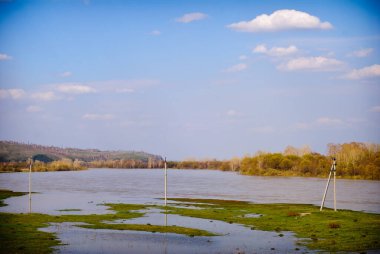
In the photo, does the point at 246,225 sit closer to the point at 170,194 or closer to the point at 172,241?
the point at 172,241

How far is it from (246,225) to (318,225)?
14.7 ft

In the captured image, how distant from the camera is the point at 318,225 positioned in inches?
1150

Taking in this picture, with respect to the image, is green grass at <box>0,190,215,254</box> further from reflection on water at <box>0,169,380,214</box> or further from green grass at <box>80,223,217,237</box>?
reflection on water at <box>0,169,380,214</box>

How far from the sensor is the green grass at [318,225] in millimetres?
23234

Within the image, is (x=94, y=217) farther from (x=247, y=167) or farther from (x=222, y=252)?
(x=247, y=167)

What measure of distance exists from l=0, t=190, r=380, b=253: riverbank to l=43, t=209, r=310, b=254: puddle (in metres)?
0.81

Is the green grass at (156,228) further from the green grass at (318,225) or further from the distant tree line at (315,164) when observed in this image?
the distant tree line at (315,164)

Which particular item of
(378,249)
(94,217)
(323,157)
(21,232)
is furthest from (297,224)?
(323,157)

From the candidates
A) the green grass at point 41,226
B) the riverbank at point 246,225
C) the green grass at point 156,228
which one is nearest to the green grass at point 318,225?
the riverbank at point 246,225

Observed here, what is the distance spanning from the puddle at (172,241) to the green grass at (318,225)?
1305 millimetres

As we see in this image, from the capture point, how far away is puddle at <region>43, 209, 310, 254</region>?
2214cm

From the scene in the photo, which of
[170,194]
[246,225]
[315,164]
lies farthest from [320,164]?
[246,225]

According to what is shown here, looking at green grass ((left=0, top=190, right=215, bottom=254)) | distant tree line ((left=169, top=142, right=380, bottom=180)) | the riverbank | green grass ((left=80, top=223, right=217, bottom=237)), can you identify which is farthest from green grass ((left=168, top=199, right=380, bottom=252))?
distant tree line ((left=169, top=142, right=380, bottom=180))

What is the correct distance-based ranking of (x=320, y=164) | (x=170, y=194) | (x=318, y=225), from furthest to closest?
(x=320, y=164) < (x=170, y=194) < (x=318, y=225)
